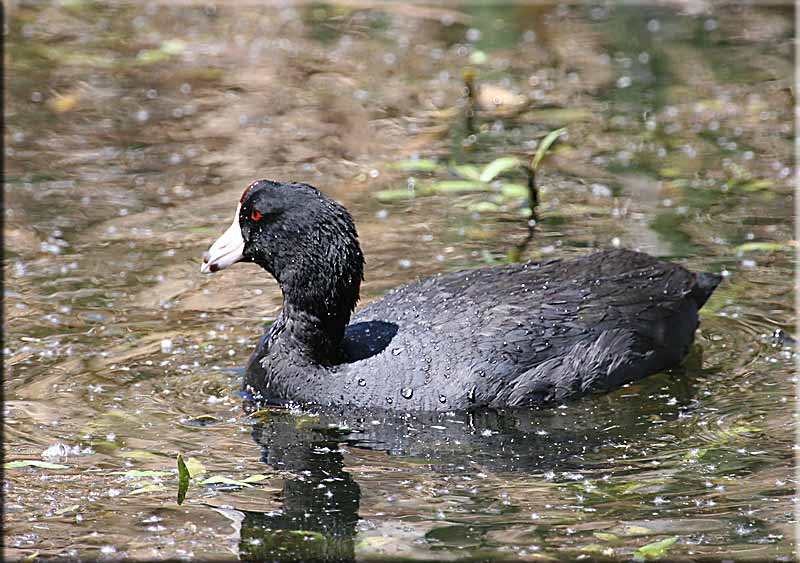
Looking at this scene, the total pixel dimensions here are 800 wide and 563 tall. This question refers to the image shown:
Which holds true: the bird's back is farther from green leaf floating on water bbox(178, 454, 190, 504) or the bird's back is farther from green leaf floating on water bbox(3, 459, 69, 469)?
green leaf floating on water bbox(3, 459, 69, 469)

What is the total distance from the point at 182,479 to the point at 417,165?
160 inches

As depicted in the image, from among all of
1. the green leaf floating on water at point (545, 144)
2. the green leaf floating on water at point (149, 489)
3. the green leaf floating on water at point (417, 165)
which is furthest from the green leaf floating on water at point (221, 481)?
the green leaf floating on water at point (417, 165)

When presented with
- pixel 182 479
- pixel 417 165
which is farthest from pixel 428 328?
pixel 417 165

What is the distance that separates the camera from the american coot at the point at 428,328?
5.73 m

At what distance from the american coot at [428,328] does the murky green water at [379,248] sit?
0.39ft

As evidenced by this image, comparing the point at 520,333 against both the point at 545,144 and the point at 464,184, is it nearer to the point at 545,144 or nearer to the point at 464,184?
the point at 545,144

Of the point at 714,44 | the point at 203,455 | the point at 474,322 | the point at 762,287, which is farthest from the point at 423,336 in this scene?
the point at 714,44

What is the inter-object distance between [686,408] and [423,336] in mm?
1178

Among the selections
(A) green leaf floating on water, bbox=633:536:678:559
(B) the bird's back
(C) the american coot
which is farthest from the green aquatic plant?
(A) green leaf floating on water, bbox=633:536:678:559

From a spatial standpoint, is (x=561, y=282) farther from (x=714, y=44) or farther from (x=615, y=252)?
(x=714, y=44)

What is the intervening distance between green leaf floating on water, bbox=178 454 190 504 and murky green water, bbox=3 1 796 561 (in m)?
0.10

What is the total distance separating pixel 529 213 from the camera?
7.96 meters

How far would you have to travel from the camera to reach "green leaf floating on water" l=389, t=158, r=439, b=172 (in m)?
8.55

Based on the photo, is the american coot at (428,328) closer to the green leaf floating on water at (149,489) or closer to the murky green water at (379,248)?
the murky green water at (379,248)
